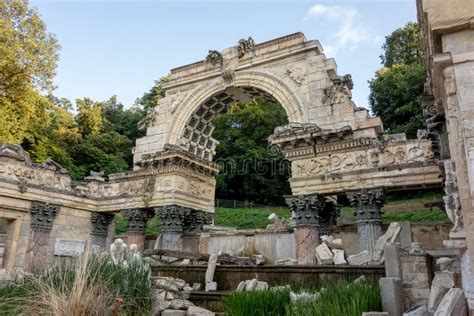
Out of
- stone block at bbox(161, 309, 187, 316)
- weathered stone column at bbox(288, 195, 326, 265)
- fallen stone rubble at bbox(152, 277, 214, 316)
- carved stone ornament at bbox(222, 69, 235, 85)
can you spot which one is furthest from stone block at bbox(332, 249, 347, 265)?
carved stone ornament at bbox(222, 69, 235, 85)

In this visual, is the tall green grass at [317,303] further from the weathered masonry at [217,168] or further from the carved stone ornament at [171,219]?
the carved stone ornament at [171,219]

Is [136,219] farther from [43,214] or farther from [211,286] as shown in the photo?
[211,286]

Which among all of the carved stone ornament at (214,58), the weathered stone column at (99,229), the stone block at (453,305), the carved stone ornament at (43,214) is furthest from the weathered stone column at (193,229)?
the stone block at (453,305)

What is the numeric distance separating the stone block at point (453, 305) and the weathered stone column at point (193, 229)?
990 centimetres

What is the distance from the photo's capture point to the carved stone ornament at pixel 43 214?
11.9 metres

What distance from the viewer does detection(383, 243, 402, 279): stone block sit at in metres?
4.52

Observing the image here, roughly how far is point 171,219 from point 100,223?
3616 mm

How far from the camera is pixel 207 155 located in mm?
14492

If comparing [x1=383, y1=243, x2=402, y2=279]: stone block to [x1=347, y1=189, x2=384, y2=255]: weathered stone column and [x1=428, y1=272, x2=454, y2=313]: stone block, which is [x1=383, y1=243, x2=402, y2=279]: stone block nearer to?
[x1=428, y1=272, x2=454, y2=313]: stone block


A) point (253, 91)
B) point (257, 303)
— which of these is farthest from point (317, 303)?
point (253, 91)

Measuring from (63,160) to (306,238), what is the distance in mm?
20163

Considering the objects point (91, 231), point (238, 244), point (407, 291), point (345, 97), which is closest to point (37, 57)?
point (91, 231)

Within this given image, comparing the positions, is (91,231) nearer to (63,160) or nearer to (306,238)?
(306,238)

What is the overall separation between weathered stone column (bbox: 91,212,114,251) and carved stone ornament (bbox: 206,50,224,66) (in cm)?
706
